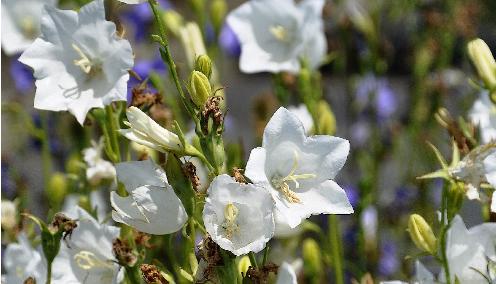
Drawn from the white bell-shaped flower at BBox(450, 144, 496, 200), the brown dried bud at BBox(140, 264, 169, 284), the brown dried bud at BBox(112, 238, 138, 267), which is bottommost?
the brown dried bud at BBox(112, 238, 138, 267)

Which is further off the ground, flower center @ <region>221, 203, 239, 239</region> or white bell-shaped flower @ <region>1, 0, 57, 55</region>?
flower center @ <region>221, 203, 239, 239</region>

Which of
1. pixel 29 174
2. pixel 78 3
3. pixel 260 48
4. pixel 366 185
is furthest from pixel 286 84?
pixel 29 174

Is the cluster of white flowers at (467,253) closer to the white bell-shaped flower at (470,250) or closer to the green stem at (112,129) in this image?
the white bell-shaped flower at (470,250)

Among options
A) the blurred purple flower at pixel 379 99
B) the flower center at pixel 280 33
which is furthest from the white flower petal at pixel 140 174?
the blurred purple flower at pixel 379 99

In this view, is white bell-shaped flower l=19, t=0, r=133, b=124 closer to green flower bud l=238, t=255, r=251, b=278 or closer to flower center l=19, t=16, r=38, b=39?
green flower bud l=238, t=255, r=251, b=278

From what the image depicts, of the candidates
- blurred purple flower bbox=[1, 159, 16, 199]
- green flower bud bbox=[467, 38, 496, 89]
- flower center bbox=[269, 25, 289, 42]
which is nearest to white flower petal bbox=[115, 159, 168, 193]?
green flower bud bbox=[467, 38, 496, 89]

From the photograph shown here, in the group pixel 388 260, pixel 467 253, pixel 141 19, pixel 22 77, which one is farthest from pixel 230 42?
pixel 467 253
